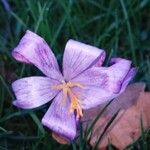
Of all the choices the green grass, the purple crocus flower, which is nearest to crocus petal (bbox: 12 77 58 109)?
the purple crocus flower

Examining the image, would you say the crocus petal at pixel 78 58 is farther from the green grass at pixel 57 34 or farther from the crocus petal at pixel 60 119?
the green grass at pixel 57 34

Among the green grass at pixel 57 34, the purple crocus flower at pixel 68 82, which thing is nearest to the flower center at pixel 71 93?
the purple crocus flower at pixel 68 82

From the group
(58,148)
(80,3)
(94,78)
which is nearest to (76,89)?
→ (94,78)

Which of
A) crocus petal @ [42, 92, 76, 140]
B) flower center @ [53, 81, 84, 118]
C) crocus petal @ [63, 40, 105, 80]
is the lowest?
crocus petal @ [42, 92, 76, 140]

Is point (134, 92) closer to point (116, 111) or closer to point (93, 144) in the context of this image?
point (116, 111)

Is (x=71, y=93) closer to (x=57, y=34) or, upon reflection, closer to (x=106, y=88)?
(x=106, y=88)

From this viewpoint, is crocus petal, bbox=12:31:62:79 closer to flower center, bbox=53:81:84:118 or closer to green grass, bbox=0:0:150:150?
flower center, bbox=53:81:84:118
